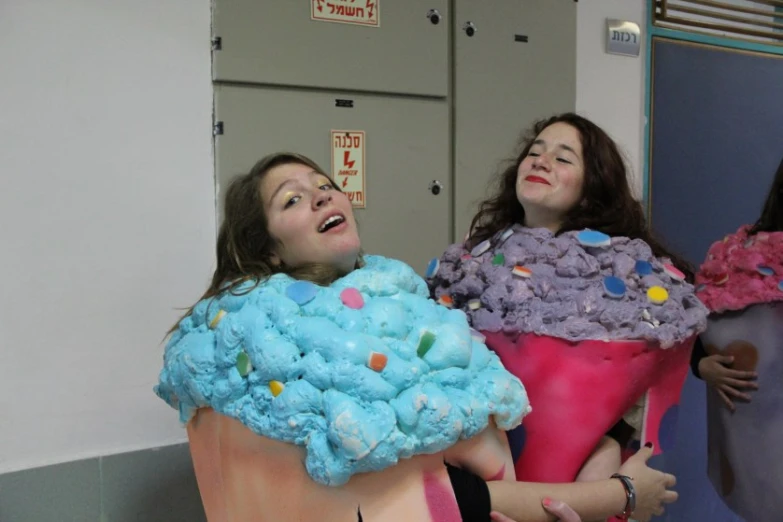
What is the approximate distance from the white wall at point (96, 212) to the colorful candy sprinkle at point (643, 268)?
47.0 inches

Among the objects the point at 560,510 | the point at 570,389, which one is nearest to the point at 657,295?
the point at 570,389

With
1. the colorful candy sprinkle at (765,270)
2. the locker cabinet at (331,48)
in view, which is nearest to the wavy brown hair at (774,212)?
the colorful candy sprinkle at (765,270)

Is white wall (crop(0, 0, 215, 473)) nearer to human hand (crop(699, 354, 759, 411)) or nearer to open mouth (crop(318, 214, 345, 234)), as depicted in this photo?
open mouth (crop(318, 214, 345, 234))

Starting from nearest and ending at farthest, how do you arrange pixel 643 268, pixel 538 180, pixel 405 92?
pixel 643 268, pixel 538 180, pixel 405 92

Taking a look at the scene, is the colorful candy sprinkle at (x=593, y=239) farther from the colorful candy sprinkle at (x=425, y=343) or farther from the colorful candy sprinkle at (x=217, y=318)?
the colorful candy sprinkle at (x=217, y=318)

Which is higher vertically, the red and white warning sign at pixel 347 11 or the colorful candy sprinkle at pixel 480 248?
the red and white warning sign at pixel 347 11

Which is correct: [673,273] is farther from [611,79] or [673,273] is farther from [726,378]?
[611,79]

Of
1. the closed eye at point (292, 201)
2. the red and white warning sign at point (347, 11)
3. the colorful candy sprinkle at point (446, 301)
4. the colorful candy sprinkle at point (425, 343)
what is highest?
the red and white warning sign at point (347, 11)

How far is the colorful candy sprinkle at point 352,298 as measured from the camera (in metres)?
1.16

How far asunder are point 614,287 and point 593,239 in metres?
0.13

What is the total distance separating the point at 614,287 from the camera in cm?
139

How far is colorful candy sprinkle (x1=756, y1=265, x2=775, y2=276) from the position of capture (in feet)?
5.40

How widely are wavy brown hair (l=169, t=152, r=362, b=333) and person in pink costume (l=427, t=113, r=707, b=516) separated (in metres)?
0.33

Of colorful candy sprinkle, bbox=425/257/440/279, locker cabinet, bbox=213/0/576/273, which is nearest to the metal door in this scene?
locker cabinet, bbox=213/0/576/273
